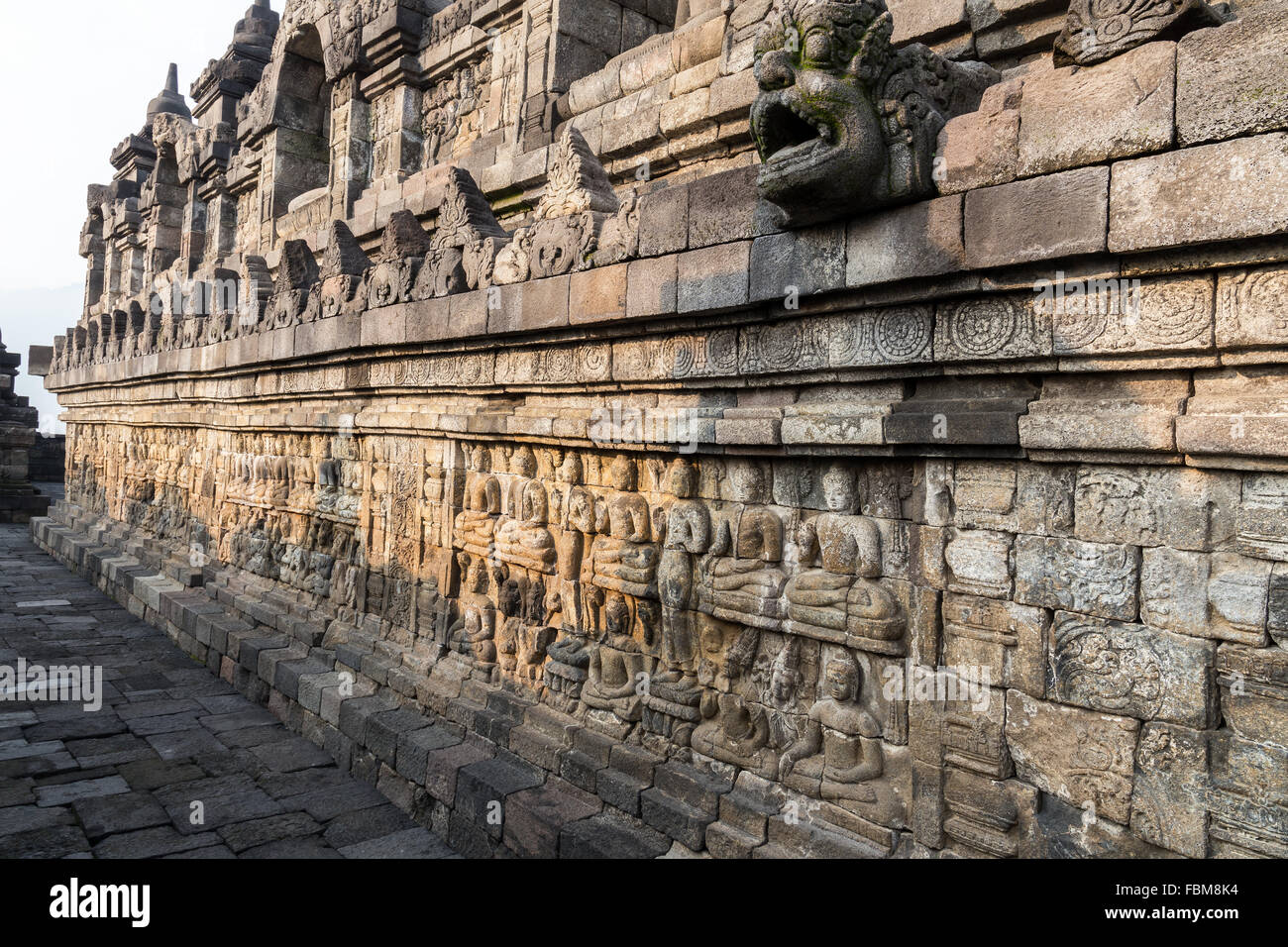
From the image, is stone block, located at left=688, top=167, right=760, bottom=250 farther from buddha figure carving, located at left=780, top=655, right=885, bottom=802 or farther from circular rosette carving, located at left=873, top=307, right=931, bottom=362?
buddha figure carving, located at left=780, top=655, right=885, bottom=802

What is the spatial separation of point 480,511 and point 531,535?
0.69m

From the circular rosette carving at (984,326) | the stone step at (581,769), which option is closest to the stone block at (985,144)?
the circular rosette carving at (984,326)

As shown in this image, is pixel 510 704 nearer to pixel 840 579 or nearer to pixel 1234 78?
pixel 840 579

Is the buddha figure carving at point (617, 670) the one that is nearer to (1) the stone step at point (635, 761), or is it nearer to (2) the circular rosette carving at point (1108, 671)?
(1) the stone step at point (635, 761)

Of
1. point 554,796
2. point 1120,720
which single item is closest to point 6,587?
point 554,796

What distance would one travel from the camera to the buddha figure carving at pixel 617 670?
4602 mm

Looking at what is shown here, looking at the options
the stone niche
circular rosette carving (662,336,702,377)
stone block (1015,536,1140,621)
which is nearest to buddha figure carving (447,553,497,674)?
circular rosette carving (662,336,702,377)

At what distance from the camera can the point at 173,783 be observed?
584cm

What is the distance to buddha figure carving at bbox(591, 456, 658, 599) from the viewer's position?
4.56 m

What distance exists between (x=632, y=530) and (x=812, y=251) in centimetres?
181

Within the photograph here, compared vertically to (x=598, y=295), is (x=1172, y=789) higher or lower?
lower

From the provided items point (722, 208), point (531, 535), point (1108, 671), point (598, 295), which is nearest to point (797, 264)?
point (722, 208)

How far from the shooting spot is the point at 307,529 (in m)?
8.31

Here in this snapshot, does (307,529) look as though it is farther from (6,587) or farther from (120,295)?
A: (120,295)
